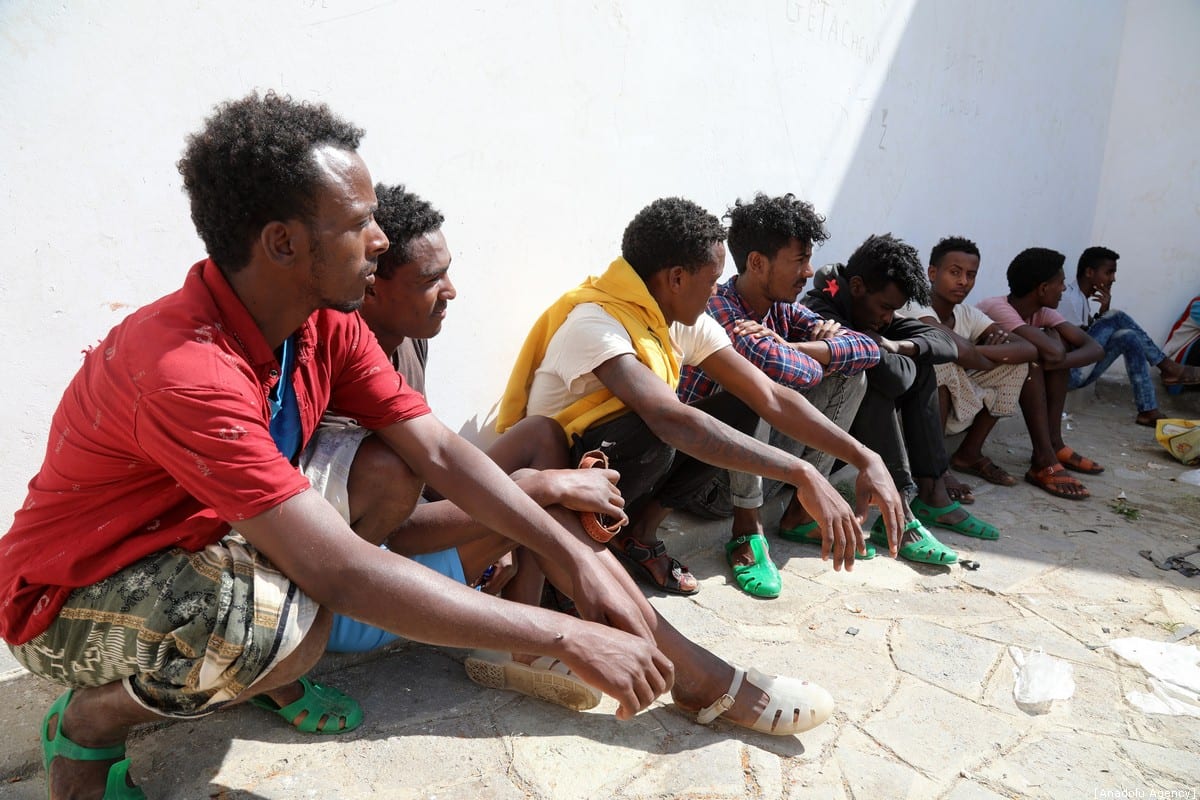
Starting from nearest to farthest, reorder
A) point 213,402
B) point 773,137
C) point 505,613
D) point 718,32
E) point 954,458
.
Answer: point 213,402
point 505,613
point 718,32
point 773,137
point 954,458

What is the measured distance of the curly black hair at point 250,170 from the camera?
162cm

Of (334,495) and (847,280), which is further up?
(847,280)

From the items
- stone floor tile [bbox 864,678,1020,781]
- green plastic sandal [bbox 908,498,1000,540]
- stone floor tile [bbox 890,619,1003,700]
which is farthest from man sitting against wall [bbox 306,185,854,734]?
green plastic sandal [bbox 908,498,1000,540]

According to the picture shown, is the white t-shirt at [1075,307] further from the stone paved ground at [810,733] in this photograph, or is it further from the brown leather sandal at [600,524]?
the brown leather sandal at [600,524]

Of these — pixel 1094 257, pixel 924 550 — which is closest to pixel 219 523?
pixel 924 550

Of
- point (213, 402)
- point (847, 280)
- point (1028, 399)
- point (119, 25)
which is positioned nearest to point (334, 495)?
point (213, 402)

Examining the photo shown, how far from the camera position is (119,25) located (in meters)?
2.15

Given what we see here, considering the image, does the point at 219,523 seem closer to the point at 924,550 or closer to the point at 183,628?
the point at 183,628

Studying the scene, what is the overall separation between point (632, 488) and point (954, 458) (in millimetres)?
2781

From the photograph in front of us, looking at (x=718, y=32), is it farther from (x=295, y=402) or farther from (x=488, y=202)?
(x=295, y=402)

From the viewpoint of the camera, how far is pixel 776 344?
332 centimetres

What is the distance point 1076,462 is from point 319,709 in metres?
4.52

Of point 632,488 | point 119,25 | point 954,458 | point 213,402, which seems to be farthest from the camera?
point 954,458

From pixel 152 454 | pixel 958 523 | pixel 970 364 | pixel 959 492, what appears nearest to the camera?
pixel 152 454
